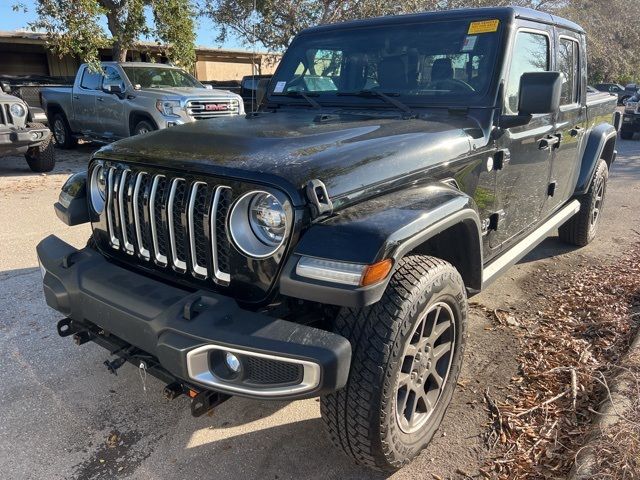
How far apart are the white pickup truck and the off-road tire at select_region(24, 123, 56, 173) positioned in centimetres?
136

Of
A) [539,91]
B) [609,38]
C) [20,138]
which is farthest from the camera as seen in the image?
[609,38]

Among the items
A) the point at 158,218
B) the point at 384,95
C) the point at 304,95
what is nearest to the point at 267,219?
the point at 158,218

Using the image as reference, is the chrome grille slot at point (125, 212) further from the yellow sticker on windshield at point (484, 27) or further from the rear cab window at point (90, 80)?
the rear cab window at point (90, 80)

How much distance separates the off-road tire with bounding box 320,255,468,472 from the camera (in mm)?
2014

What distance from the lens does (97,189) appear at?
275 cm

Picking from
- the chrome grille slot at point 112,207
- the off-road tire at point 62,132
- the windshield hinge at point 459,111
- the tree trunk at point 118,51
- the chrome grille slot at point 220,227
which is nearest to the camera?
the chrome grille slot at point 220,227

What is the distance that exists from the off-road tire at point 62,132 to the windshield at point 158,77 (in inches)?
97.3

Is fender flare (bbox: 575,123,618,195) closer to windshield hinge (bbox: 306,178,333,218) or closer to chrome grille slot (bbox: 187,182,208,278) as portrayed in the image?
windshield hinge (bbox: 306,178,333,218)

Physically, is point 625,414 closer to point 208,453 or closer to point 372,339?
point 372,339

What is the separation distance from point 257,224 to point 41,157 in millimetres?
8302

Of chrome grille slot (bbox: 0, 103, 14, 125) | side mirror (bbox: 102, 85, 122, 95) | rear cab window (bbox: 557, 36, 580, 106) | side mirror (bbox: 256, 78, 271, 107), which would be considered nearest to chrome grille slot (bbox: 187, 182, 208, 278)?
side mirror (bbox: 256, 78, 271, 107)

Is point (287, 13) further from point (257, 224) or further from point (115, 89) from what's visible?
point (257, 224)

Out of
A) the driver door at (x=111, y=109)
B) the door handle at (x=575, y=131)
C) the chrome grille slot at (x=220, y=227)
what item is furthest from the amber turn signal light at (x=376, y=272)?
the driver door at (x=111, y=109)

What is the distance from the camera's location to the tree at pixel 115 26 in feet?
34.9
